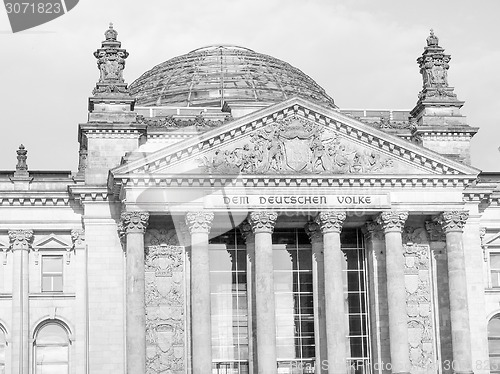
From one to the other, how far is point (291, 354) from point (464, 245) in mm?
11309

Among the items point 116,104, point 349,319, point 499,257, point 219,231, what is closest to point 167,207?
point 219,231

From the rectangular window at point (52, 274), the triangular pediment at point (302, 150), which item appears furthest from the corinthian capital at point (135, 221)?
the rectangular window at point (52, 274)

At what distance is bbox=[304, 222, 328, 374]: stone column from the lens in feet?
193

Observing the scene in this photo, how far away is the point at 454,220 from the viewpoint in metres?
57.8

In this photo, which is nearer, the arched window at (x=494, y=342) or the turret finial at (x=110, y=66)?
the turret finial at (x=110, y=66)

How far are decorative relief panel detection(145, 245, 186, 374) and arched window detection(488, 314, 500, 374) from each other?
1785cm

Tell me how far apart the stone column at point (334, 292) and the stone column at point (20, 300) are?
15.9m

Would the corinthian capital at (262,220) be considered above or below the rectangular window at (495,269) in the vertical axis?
above

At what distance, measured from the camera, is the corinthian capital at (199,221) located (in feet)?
184

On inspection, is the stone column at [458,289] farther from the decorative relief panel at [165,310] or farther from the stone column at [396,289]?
the decorative relief panel at [165,310]

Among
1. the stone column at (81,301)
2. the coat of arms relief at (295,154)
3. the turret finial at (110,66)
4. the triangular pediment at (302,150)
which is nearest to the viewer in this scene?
the triangular pediment at (302,150)

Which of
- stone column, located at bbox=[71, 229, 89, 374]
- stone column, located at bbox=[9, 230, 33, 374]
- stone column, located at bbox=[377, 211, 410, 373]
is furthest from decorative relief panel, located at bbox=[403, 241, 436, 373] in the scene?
stone column, located at bbox=[9, 230, 33, 374]

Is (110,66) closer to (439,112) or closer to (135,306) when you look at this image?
(135,306)

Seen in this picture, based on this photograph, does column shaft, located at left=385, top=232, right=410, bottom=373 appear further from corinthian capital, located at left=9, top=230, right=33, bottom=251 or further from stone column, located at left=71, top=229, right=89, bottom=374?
corinthian capital, located at left=9, top=230, right=33, bottom=251
